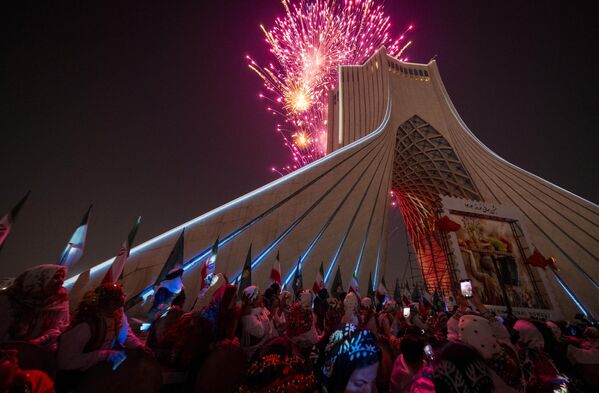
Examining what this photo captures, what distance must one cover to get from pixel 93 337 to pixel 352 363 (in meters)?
1.19

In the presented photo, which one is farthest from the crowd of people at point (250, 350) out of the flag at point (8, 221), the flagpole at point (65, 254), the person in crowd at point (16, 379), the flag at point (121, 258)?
the flagpole at point (65, 254)

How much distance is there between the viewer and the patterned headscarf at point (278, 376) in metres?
0.93

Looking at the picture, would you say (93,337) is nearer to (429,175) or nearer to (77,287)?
(77,287)

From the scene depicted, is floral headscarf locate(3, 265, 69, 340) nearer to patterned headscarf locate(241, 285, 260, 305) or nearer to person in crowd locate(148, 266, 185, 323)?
person in crowd locate(148, 266, 185, 323)

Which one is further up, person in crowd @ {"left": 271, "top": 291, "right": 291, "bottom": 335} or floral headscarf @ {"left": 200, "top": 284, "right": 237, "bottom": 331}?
floral headscarf @ {"left": 200, "top": 284, "right": 237, "bottom": 331}

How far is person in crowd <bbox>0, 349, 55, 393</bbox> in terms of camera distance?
79 cm

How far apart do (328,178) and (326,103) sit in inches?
370

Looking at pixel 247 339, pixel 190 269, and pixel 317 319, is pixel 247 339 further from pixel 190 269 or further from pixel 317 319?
pixel 190 269

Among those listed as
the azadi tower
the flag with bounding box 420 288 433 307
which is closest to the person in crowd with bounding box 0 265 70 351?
the azadi tower

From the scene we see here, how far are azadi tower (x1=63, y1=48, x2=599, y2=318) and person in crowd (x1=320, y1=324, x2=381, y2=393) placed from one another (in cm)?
346

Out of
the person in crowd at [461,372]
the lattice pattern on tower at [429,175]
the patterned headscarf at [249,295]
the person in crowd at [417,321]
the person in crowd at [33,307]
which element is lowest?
the person in crowd at [417,321]

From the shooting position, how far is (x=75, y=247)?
235cm

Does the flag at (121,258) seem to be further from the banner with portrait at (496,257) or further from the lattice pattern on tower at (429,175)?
the lattice pattern on tower at (429,175)

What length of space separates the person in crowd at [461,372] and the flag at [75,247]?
9.34 feet
